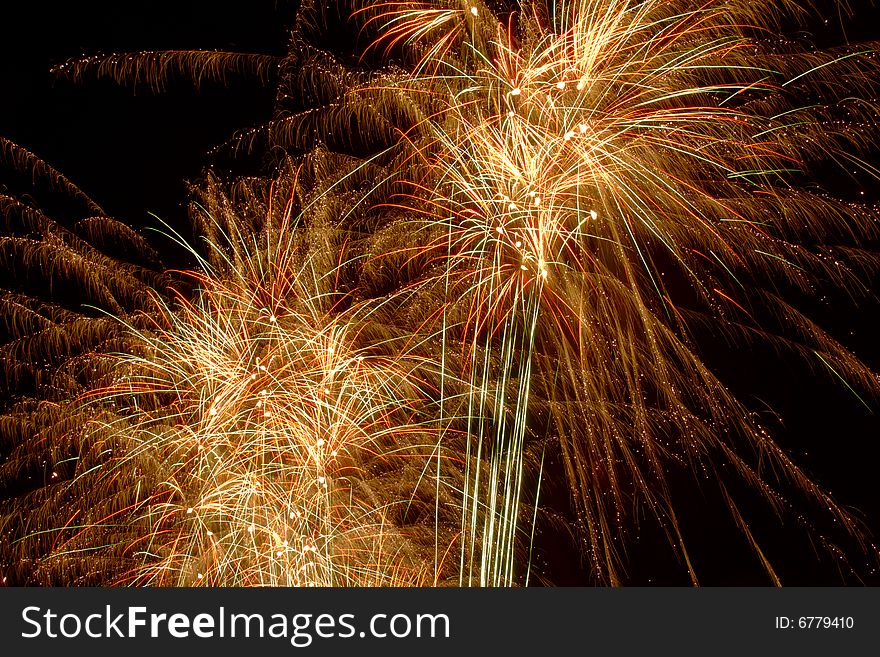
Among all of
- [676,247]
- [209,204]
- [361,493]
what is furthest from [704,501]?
[209,204]

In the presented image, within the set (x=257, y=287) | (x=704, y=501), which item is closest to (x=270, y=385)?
(x=257, y=287)

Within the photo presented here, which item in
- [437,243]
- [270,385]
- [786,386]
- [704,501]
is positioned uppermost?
[437,243]

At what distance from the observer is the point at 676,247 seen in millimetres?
8078

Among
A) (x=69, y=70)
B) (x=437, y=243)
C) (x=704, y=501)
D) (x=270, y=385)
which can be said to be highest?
(x=69, y=70)

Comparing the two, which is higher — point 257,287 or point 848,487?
point 257,287

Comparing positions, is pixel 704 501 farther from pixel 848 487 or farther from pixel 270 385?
pixel 270 385

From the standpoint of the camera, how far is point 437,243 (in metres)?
7.80

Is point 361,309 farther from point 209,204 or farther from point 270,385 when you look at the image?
point 209,204

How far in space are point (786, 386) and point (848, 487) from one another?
1613mm
